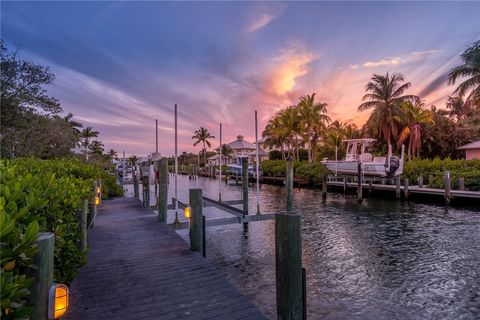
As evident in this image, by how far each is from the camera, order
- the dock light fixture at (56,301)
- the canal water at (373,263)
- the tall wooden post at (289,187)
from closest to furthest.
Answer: the dock light fixture at (56,301)
the canal water at (373,263)
the tall wooden post at (289,187)

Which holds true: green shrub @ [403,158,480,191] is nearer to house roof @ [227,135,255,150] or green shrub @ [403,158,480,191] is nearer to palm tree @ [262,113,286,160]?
palm tree @ [262,113,286,160]

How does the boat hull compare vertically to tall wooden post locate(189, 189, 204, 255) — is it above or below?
above

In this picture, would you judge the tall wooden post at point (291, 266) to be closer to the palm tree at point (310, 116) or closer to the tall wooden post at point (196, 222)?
the tall wooden post at point (196, 222)

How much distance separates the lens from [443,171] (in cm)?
2384

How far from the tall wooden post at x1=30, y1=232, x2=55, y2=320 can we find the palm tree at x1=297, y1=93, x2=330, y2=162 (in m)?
44.0

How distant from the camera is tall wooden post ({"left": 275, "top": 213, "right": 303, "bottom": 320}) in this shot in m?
4.29

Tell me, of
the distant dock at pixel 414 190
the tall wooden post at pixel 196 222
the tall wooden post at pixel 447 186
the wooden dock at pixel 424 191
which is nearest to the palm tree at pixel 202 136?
the distant dock at pixel 414 190

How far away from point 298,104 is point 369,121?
11787 mm

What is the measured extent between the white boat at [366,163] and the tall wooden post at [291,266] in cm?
2305

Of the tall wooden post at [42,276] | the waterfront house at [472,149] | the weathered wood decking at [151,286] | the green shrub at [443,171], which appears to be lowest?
the weathered wood decking at [151,286]

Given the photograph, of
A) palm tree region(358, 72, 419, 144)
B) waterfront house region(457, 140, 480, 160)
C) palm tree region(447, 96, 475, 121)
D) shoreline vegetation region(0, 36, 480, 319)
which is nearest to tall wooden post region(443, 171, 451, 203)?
shoreline vegetation region(0, 36, 480, 319)

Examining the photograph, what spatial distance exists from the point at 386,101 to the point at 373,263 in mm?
32082

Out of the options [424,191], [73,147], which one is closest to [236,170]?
[73,147]

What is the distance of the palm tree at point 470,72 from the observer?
23245 millimetres
